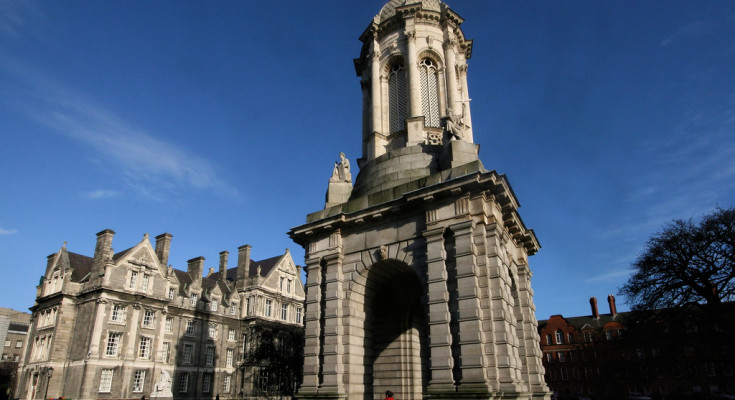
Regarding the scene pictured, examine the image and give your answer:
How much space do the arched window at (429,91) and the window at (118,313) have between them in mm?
39070

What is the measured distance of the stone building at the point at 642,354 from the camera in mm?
30519

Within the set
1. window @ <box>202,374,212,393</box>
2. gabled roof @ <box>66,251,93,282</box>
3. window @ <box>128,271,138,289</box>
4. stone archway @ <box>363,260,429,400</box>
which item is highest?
gabled roof @ <box>66,251,93,282</box>

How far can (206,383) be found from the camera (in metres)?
53.8

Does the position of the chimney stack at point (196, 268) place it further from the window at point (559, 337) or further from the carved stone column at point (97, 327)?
the window at point (559, 337)

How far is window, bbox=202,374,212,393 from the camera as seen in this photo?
53.4 m

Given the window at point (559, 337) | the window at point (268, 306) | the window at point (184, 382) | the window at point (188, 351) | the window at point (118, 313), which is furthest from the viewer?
the window at point (559, 337)

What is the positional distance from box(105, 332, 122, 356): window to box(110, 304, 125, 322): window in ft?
4.51

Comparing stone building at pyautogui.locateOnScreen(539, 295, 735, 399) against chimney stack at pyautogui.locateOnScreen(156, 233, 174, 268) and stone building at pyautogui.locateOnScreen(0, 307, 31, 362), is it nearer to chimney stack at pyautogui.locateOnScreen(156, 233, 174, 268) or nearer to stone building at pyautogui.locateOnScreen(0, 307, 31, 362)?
chimney stack at pyautogui.locateOnScreen(156, 233, 174, 268)

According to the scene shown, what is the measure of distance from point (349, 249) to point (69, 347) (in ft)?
135

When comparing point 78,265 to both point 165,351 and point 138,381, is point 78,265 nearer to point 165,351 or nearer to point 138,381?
point 165,351

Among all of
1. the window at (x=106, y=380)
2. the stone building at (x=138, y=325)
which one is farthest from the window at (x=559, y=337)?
the window at (x=106, y=380)

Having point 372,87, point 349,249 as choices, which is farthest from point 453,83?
point 349,249

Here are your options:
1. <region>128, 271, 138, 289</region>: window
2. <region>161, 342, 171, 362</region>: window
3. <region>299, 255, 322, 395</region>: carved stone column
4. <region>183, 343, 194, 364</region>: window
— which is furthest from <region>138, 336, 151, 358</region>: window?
<region>299, 255, 322, 395</region>: carved stone column

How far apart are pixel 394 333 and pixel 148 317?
126ft
